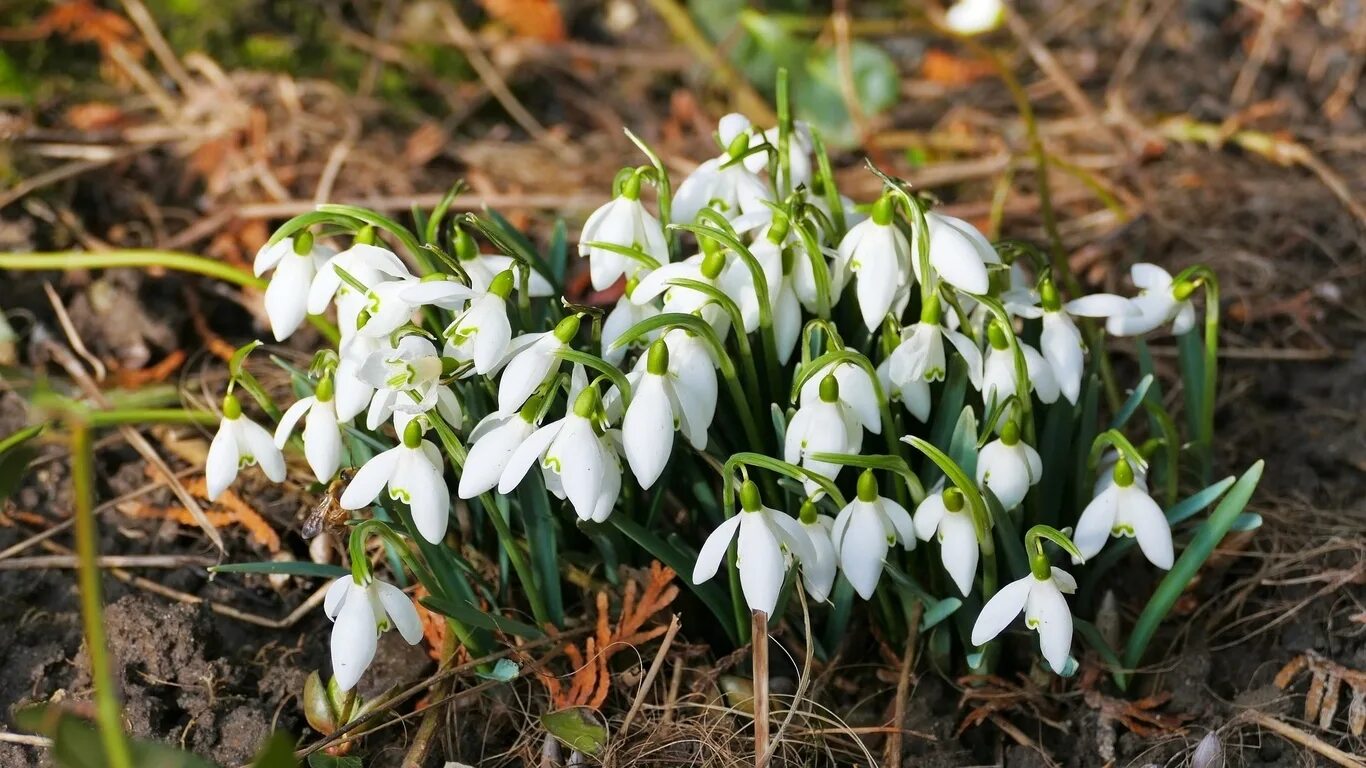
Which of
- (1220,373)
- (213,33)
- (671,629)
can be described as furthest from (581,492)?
(213,33)

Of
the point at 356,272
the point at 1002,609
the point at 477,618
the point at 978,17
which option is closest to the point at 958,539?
the point at 1002,609

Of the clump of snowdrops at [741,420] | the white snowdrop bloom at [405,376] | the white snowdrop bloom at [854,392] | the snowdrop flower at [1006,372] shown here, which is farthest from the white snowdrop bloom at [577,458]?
the snowdrop flower at [1006,372]

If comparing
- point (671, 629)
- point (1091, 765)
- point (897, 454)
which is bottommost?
point (1091, 765)

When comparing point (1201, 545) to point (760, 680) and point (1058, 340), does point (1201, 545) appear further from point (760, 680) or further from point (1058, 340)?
point (760, 680)

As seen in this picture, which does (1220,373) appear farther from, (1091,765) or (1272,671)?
(1091,765)

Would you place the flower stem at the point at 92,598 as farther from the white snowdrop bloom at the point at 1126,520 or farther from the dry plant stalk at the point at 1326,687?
the dry plant stalk at the point at 1326,687

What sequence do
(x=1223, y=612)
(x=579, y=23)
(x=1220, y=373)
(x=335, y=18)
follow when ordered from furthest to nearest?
(x=579, y=23) → (x=335, y=18) → (x=1220, y=373) → (x=1223, y=612)

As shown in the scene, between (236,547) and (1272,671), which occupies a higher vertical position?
(236,547)
